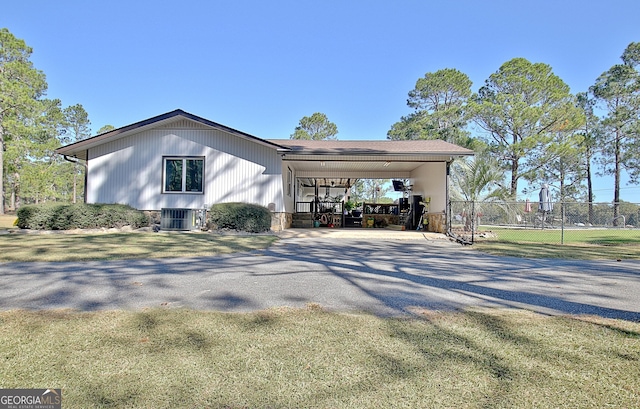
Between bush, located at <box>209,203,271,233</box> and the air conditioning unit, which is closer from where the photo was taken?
bush, located at <box>209,203,271,233</box>

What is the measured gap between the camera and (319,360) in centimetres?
237

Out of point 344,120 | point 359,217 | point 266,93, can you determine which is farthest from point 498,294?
point 344,120

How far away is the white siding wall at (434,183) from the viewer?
47.8ft

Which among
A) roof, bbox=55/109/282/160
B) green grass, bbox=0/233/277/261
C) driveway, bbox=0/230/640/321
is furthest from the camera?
roof, bbox=55/109/282/160

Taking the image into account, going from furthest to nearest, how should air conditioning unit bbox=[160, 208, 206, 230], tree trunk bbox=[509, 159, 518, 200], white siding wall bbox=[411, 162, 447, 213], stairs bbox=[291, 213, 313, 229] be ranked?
tree trunk bbox=[509, 159, 518, 200], stairs bbox=[291, 213, 313, 229], white siding wall bbox=[411, 162, 447, 213], air conditioning unit bbox=[160, 208, 206, 230]

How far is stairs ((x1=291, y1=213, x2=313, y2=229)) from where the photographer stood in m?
18.2

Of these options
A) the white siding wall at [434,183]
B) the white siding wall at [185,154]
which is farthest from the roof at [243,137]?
the white siding wall at [434,183]

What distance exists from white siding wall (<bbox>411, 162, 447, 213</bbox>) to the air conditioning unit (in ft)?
32.0

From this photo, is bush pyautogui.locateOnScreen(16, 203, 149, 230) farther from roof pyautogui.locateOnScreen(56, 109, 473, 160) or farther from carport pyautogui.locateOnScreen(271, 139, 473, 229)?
carport pyautogui.locateOnScreen(271, 139, 473, 229)

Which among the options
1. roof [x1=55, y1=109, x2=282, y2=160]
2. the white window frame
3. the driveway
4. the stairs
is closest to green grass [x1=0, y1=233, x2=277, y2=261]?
the driveway

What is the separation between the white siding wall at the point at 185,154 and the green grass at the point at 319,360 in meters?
10.8

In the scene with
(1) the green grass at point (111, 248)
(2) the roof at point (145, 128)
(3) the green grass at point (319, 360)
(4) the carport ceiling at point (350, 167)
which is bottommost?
(3) the green grass at point (319, 360)

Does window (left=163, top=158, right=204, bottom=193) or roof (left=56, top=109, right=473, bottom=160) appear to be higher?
roof (left=56, top=109, right=473, bottom=160)

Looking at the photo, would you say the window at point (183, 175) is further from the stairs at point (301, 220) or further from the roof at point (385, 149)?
the stairs at point (301, 220)
